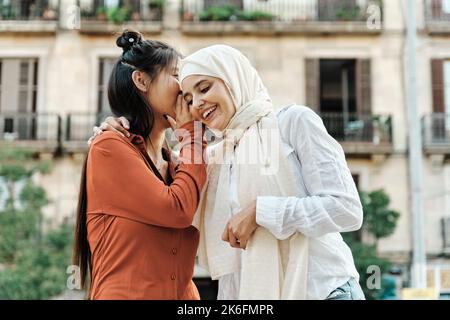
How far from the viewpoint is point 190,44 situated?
1394 cm

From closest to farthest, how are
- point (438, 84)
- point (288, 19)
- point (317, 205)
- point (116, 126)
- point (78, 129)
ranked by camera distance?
1. point (317, 205)
2. point (116, 126)
3. point (78, 129)
4. point (438, 84)
5. point (288, 19)

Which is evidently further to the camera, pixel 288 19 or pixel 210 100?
pixel 288 19

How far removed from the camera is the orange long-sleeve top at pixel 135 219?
1849mm

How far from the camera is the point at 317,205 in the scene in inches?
68.9

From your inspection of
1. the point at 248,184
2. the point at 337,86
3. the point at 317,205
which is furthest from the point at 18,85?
the point at 317,205

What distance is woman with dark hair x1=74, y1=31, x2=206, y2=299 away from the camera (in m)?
1.86

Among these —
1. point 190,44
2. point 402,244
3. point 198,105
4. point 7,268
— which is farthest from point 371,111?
point 198,105

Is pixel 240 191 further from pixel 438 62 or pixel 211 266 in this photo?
pixel 438 62

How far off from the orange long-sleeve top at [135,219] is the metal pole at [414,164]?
10.9m

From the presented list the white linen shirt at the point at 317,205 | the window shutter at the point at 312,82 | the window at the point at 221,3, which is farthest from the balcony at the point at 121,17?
the white linen shirt at the point at 317,205

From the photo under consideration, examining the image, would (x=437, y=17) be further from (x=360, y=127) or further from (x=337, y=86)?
(x=360, y=127)

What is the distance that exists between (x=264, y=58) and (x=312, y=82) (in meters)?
1.05

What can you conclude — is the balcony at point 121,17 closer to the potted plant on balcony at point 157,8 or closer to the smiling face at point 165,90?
the potted plant on balcony at point 157,8

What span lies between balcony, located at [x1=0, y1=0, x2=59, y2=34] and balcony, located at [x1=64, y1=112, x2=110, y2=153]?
1774 millimetres
